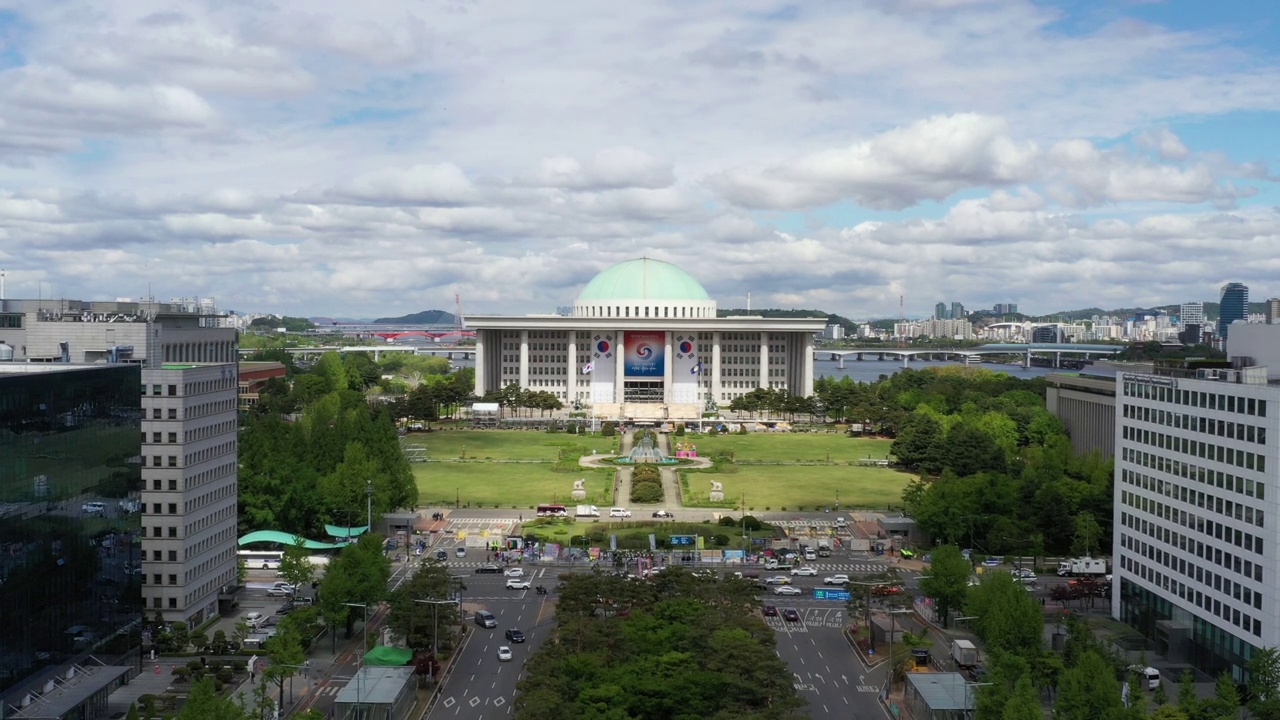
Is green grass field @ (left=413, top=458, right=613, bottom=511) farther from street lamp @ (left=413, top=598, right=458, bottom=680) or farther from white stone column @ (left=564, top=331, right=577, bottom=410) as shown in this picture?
white stone column @ (left=564, top=331, right=577, bottom=410)

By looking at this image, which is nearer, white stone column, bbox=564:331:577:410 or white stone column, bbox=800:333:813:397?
white stone column, bbox=800:333:813:397

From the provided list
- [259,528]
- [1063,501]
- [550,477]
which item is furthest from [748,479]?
[259,528]

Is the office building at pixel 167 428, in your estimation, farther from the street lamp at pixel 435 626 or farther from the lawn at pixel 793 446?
the lawn at pixel 793 446

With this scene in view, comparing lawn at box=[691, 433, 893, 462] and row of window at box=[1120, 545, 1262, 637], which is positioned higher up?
row of window at box=[1120, 545, 1262, 637]

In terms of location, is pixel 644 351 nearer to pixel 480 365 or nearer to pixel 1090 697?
pixel 480 365

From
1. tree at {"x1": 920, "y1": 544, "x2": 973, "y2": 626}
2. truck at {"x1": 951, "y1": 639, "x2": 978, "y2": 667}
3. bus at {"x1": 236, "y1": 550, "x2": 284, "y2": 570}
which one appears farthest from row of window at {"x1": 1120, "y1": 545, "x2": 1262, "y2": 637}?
bus at {"x1": 236, "y1": 550, "x2": 284, "y2": 570}

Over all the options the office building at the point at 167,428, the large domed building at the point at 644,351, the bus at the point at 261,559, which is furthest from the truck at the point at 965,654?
the large domed building at the point at 644,351

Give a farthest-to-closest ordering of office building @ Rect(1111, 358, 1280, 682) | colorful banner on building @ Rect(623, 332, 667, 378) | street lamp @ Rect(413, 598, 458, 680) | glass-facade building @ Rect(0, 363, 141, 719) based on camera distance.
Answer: colorful banner on building @ Rect(623, 332, 667, 378), street lamp @ Rect(413, 598, 458, 680), office building @ Rect(1111, 358, 1280, 682), glass-facade building @ Rect(0, 363, 141, 719)

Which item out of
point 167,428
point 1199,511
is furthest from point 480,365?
point 1199,511
